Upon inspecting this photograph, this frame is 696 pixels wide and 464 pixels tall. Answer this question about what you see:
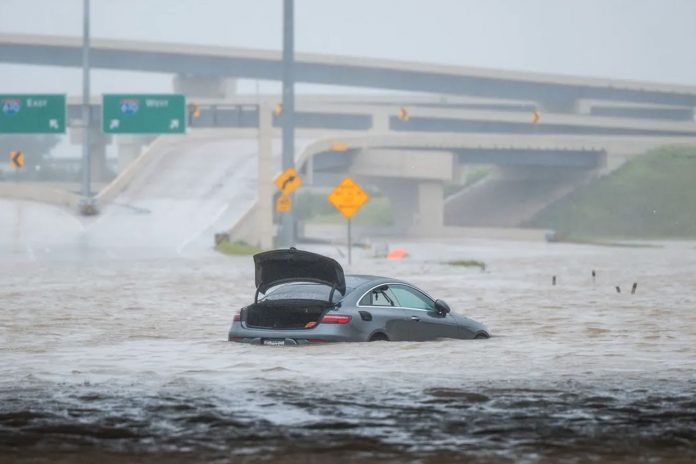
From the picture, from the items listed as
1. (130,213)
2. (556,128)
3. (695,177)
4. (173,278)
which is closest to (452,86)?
(556,128)

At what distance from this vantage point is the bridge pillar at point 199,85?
13412 cm

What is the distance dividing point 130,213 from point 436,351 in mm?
51808

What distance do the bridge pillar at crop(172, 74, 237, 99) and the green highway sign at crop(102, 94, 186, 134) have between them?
69436 mm

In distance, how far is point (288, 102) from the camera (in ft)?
168

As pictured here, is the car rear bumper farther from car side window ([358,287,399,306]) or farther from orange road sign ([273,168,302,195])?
orange road sign ([273,168,302,195])

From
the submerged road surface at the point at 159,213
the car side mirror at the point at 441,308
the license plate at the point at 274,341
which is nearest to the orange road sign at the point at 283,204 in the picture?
the submerged road surface at the point at 159,213

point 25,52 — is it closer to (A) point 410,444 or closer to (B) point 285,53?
(B) point 285,53

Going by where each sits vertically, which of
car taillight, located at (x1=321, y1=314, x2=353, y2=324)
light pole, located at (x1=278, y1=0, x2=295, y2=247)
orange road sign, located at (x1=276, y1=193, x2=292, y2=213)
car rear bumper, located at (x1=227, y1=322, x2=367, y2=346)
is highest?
light pole, located at (x1=278, y1=0, x2=295, y2=247)

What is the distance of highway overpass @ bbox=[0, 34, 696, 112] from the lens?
398ft

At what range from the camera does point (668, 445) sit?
11508 mm

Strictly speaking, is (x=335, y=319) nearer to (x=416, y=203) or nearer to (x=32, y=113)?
(x=32, y=113)

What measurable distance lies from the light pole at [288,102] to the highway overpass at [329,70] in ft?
234

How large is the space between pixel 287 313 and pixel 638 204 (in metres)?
84.1

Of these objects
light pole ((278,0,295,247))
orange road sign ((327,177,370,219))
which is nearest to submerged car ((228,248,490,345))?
orange road sign ((327,177,370,219))
